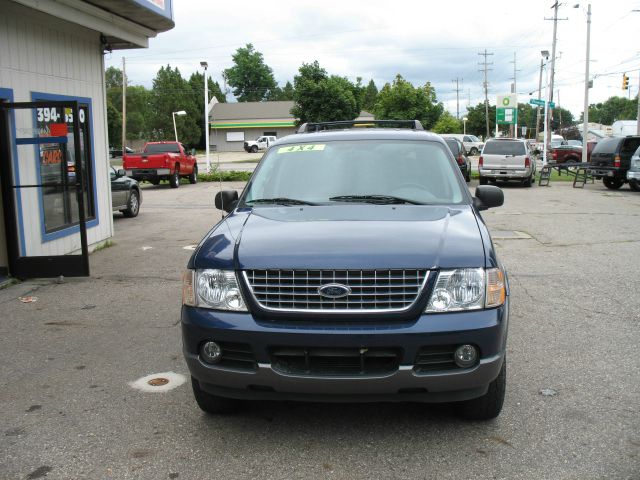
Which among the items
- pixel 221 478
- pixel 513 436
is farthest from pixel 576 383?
pixel 221 478

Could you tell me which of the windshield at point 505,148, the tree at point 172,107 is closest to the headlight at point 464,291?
the windshield at point 505,148

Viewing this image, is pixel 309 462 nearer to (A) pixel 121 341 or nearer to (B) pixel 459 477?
(B) pixel 459 477

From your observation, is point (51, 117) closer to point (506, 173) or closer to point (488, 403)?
point (488, 403)

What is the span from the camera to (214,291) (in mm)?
3680

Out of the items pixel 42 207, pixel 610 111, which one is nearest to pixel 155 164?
pixel 42 207

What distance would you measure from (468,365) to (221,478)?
145 centimetres

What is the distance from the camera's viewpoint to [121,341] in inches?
232

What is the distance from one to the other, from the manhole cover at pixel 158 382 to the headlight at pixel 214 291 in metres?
1.27

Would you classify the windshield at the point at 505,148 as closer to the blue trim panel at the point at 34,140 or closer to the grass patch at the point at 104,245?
the grass patch at the point at 104,245

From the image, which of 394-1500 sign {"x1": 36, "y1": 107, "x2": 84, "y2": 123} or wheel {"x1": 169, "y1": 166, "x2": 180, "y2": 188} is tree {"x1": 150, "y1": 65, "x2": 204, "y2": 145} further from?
394-1500 sign {"x1": 36, "y1": 107, "x2": 84, "y2": 123}

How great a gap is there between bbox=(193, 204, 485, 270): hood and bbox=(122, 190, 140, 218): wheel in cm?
1243

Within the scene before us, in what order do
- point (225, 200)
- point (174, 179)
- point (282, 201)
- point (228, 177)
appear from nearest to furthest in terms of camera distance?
point (282, 201)
point (225, 200)
point (174, 179)
point (228, 177)

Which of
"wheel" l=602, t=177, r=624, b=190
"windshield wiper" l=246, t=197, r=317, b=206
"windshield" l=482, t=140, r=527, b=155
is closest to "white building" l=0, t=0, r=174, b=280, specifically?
"windshield wiper" l=246, t=197, r=317, b=206

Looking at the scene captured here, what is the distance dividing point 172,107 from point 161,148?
49958 mm
